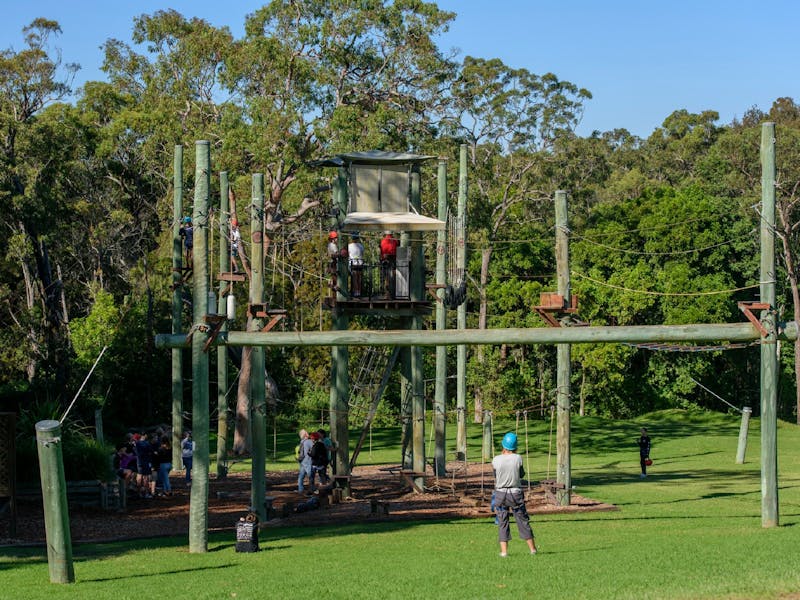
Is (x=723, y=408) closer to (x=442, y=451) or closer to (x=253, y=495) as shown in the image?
(x=442, y=451)

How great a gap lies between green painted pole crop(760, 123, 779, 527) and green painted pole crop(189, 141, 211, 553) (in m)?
9.85

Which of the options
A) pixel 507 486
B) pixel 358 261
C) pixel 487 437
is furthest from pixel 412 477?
pixel 507 486

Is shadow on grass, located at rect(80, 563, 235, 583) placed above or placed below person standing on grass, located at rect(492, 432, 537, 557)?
below

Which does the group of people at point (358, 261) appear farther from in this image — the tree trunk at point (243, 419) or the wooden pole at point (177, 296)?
the tree trunk at point (243, 419)

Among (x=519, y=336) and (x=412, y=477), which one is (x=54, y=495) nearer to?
(x=519, y=336)

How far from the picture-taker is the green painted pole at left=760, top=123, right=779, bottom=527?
20750mm

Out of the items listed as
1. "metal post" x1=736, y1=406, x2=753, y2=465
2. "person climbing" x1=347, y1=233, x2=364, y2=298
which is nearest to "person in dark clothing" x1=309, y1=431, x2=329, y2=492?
"person climbing" x1=347, y1=233, x2=364, y2=298

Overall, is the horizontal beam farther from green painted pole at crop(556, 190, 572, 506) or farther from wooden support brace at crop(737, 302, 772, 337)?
green painted pole at crop(556, 190, 572, 506)

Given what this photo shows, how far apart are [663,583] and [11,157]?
36370 millimetres

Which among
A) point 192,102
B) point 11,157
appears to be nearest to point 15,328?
point 11,157

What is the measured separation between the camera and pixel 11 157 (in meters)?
44.2

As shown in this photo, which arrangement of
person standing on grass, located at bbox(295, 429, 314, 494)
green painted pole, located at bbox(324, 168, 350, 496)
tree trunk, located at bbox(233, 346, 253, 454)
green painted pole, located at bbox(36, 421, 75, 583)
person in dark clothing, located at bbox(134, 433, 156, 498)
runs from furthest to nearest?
tree trunk, located at bbox(233, 346, 253, 454) < person standing on grass, located at bbox(295, 429, 314, 494) < person in dark clothing, located at bbox(134, 433, 156, 498) < green painted pole, located at bbox(324, 168, 350, 496) < green painted pole, located at bbox(36, 421, 75, 583)

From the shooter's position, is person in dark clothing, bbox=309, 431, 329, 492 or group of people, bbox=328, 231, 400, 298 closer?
group of people, bbox=328, 231, 400, 298

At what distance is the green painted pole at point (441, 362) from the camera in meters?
32.0
